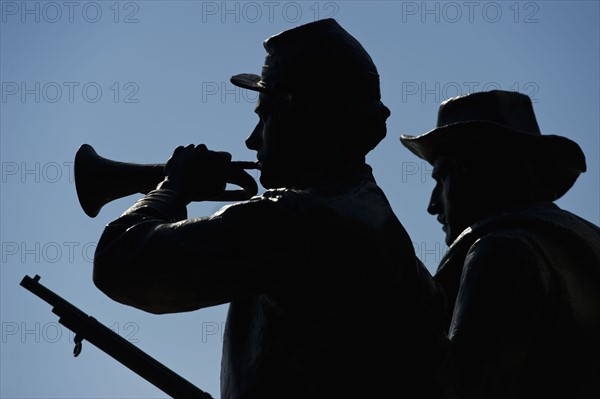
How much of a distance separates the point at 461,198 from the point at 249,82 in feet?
6.34

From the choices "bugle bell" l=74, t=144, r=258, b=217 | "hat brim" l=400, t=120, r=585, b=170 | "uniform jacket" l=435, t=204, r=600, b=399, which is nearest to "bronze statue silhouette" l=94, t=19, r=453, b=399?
"bugle bell" l=74, t=144, r=258, b=217

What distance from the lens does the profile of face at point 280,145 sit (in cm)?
740

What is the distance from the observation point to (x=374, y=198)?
24.1 feet

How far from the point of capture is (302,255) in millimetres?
6941

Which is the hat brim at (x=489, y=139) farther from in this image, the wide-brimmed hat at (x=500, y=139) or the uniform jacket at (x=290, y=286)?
the uniform jacket at (x=290, y=286)

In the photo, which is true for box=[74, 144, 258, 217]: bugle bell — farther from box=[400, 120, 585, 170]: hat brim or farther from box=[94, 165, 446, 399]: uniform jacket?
box=[400, 120, 585, 170]: hat brim

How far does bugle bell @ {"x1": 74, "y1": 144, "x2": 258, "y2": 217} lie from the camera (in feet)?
25.8

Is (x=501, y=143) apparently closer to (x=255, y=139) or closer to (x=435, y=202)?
(x=435, y=202)

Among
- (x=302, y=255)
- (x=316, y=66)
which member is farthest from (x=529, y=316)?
(x=316, y=66)

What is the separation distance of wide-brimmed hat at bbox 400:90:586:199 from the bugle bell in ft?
6.43

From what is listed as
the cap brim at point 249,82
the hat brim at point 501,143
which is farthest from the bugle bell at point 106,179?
the hat brim at point 501,143

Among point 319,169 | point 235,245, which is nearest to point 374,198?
point 319,169

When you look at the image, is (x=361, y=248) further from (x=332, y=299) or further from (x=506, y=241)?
(x=506, y=241)

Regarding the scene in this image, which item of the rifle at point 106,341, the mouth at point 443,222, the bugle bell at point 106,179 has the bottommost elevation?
the rifle at point 106,341
